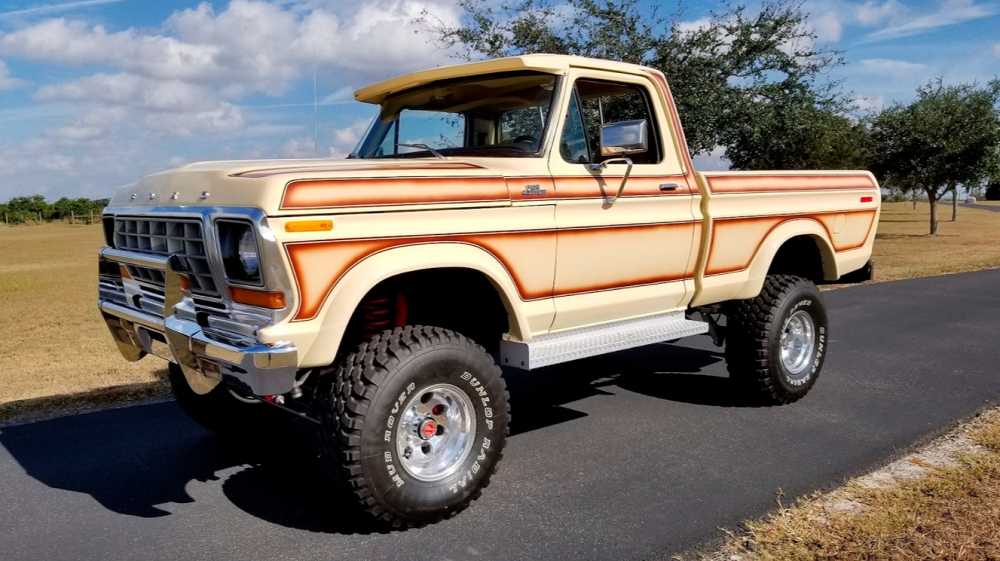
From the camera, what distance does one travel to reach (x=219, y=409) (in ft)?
16.0

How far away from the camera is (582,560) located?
333 cm

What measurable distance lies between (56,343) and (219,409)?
5.42 meters

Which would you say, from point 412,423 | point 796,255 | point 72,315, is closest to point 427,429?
Result: point 412,423

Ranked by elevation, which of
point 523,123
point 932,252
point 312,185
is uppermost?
point 523,123

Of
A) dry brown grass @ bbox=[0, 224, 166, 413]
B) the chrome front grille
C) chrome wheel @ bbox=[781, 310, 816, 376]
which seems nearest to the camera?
the chrome front grille

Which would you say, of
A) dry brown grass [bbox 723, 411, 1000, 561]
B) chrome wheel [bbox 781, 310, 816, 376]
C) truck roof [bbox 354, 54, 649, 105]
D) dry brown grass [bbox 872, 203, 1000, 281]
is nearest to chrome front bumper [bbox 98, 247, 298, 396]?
truck roof [bbox 354, 54, 649, 105]

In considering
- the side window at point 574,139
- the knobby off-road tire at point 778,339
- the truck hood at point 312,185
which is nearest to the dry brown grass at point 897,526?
the knobby off-road tire at point 778,339

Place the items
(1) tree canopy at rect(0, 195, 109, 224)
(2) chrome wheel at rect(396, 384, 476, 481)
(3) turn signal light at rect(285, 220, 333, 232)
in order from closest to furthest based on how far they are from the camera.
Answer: (3) turn signal light at rect(285, 220, 333, 232)
(2) chrome wheel at rect(396, 384, 476, 481)
(1) tree canopy at rect(0, 195, 109, 224)

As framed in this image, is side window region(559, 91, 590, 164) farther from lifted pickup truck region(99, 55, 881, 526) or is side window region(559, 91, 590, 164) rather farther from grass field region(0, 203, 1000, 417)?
grass field region(0, 203, 1000, 417)

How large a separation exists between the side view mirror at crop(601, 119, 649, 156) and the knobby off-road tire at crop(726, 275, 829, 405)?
172 cm

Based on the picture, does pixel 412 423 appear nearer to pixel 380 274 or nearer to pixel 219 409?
pixel 380 274

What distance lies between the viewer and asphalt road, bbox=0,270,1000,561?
139 inches

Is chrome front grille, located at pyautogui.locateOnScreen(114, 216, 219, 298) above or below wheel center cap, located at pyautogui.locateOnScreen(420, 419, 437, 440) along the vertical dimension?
above

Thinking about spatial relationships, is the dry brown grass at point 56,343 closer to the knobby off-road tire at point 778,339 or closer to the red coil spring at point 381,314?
the red coil spring at point 381,314
